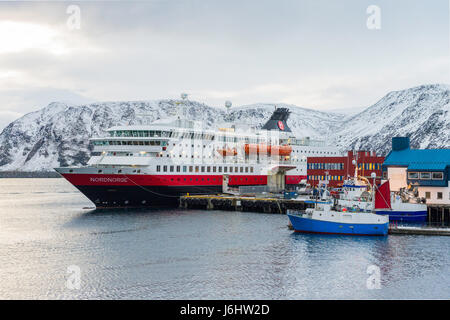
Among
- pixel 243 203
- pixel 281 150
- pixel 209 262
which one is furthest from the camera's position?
pixel 281 150

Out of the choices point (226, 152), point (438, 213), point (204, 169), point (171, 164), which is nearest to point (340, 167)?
point (226, 152)

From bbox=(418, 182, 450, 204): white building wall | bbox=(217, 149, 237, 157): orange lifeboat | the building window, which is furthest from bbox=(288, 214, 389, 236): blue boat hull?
bbox=(217, 149, 237, 157): orange lifeboat

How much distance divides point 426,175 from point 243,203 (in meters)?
22.3

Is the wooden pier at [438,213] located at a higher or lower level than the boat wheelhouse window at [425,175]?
lower

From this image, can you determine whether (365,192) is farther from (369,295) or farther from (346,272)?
(369,295)

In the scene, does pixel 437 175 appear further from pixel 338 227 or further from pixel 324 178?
pixel 324 178

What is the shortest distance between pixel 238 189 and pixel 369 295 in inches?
2045

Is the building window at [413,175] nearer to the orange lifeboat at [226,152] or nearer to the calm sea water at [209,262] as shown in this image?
the calm sea water at [209,262]

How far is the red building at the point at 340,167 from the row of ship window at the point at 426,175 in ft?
70.4

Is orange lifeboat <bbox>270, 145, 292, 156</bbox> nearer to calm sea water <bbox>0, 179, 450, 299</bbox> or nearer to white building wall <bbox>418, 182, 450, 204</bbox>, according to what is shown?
white building wall <bbox>418, 182, 450, 204</bbox>

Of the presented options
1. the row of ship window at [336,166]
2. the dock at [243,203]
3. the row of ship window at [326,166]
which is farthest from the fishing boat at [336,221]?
the row of ship window at [326,166]

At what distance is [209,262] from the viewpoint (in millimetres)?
32938

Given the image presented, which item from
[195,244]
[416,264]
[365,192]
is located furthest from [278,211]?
[416,264]

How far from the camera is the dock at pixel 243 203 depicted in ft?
204
